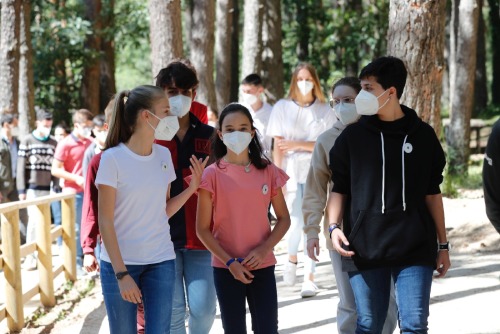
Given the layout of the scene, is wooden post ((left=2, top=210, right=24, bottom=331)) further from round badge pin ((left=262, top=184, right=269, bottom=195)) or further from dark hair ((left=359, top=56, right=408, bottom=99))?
dark hair ((left=359, top=56, right=408, bottom=99))

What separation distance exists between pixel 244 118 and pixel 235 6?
87.9 ft

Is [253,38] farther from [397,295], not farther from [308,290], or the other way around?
[397,295]

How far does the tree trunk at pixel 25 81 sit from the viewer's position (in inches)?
720

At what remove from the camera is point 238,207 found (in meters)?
5.30

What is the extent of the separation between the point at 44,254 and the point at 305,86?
3727mm

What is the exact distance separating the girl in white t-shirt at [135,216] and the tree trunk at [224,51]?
61.5 ft

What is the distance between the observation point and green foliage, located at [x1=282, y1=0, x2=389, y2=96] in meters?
28.7

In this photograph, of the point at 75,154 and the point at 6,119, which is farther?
the point at 6,119

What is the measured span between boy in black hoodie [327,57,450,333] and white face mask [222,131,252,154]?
0.55 m

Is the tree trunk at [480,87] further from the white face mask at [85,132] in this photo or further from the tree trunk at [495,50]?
the white face mask at [85,132]

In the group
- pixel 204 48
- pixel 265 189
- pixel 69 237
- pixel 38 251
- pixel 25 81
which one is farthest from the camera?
pixel 25 81

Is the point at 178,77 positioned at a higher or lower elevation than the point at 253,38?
lower

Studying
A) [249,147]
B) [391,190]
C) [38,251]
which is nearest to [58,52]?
[38,251]

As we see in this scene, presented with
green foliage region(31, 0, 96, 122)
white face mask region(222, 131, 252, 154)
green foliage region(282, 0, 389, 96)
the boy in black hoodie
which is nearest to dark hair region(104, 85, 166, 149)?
white face mask region(222, 131, 252, 154)
